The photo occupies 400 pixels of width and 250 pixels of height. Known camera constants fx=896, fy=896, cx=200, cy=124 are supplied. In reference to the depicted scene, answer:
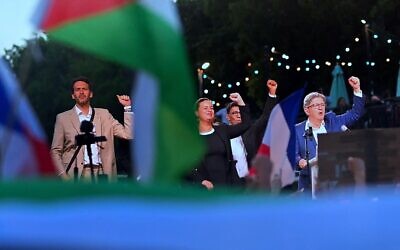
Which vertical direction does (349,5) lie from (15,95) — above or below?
above

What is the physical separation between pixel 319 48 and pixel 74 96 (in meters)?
20.7

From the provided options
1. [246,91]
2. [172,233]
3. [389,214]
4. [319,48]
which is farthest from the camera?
[246,91]

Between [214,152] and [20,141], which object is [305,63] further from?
[20,141]

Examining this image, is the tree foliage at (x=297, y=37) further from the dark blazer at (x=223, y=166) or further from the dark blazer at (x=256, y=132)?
the dark blazer at (x=223, y=166)

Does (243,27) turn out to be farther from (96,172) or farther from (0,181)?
(0,181)

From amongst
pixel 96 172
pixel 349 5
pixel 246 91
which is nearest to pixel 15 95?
pixel 96 172

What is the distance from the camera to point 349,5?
81.4 feet

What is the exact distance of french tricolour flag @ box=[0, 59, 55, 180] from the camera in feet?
9.93

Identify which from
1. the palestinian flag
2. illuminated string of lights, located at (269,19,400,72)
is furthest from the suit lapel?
illuminated string of lights, located at (269,19,400,72)

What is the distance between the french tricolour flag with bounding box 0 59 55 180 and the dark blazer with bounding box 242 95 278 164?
10.4ft

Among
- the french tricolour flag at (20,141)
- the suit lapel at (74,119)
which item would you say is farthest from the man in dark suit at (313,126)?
the french tricolour flag at (20,141)

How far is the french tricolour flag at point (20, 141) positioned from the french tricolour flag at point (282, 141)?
853 mm

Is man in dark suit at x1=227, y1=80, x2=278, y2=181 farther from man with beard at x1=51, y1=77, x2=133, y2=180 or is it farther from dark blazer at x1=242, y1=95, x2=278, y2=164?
man with beard at x1=51, y1=77, x2=133, y2=180

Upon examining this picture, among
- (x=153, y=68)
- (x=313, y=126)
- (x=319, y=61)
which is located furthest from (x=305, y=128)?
(x=319, y=61)
